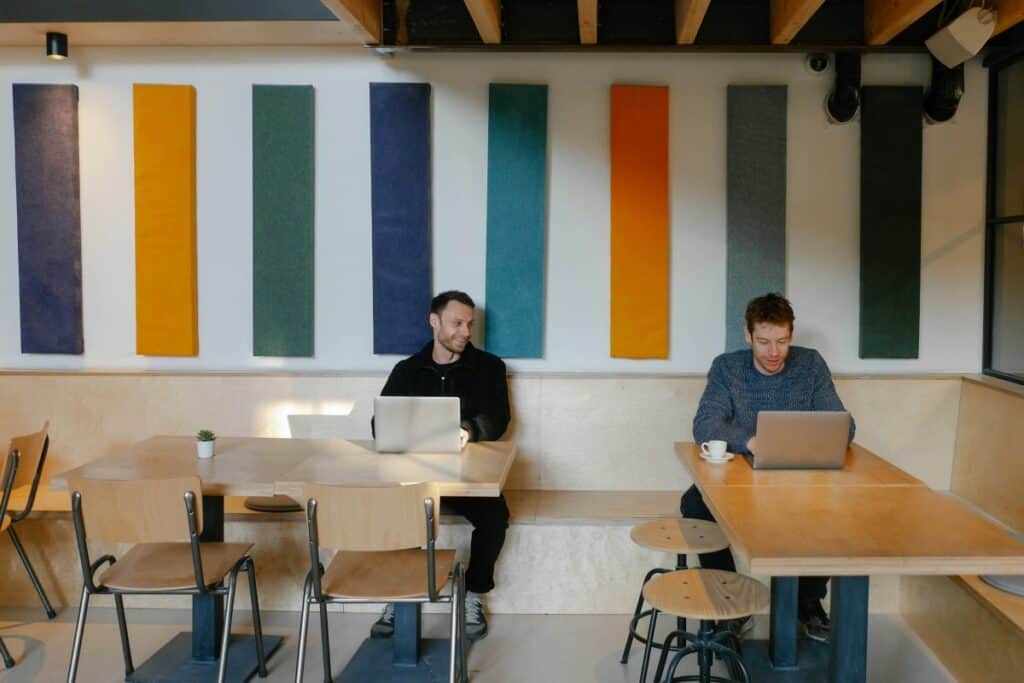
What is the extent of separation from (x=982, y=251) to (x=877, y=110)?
3.04 feet

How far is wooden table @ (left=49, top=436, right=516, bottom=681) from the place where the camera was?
3846mm

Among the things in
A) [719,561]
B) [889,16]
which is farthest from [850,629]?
[889,16]

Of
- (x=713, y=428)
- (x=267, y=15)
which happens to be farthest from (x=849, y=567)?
(x=267, y=15)

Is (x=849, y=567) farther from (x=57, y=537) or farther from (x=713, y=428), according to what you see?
(x=57, y=537)

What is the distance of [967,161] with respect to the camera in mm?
5398

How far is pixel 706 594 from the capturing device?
344cm

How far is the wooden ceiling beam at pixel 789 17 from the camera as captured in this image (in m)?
4.61

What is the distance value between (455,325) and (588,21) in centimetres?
156

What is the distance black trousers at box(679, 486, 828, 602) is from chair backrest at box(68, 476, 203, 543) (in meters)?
2.09

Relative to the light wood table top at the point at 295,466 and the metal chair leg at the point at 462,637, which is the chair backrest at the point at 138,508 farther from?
the metal chair leg at the point at 462,637

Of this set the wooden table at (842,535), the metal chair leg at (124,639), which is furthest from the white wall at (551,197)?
the metal chair leg at (124,639)

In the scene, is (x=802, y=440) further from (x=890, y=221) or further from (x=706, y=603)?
(x=890, y=221)

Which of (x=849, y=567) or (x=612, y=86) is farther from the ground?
(x=612, y=86)

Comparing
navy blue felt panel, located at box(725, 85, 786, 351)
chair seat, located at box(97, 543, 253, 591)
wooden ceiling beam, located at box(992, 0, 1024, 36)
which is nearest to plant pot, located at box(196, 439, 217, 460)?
chair seat, located at box(97, 543, 253, 591)
